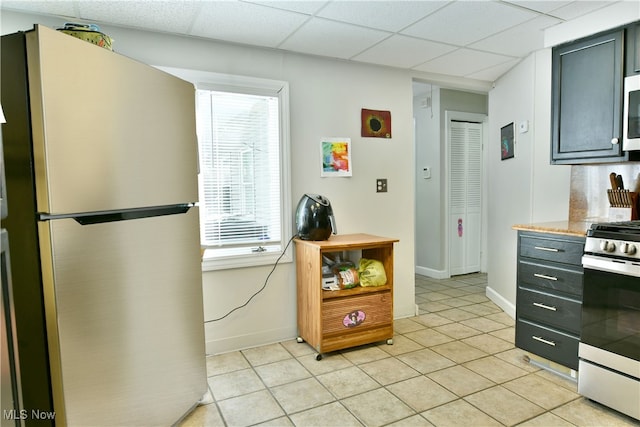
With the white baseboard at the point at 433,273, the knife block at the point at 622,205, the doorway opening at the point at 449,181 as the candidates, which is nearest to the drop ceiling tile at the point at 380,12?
the knife block at the point at 622,205

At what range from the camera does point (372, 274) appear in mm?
2871

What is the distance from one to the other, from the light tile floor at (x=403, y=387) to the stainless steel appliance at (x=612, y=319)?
0.13 m

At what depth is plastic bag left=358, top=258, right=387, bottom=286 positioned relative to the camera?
2.87 metres

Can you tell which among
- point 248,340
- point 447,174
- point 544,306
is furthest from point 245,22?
point 447,174

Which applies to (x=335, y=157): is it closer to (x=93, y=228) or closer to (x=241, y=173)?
(x=241, y=173)

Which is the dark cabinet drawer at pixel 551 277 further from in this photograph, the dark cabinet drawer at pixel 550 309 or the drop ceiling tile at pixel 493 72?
the drop ceiling tile at pixel 493 72

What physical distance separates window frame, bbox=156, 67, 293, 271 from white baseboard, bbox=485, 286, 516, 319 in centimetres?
211

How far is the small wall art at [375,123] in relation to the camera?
3270 mm

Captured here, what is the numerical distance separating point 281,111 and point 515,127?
2.17 m

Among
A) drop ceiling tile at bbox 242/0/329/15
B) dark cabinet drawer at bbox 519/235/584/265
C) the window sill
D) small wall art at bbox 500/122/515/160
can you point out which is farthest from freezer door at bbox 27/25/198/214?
small wall art at bbox 500/122/515/160

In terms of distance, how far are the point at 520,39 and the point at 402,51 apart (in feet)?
2.77

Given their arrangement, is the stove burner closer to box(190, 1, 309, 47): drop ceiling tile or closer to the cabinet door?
the cabinet door

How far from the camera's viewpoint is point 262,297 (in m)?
2.95

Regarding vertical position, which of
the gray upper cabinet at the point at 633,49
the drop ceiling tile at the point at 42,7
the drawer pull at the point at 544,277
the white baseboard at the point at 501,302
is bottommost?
the white baseboard at the point at 501,302
